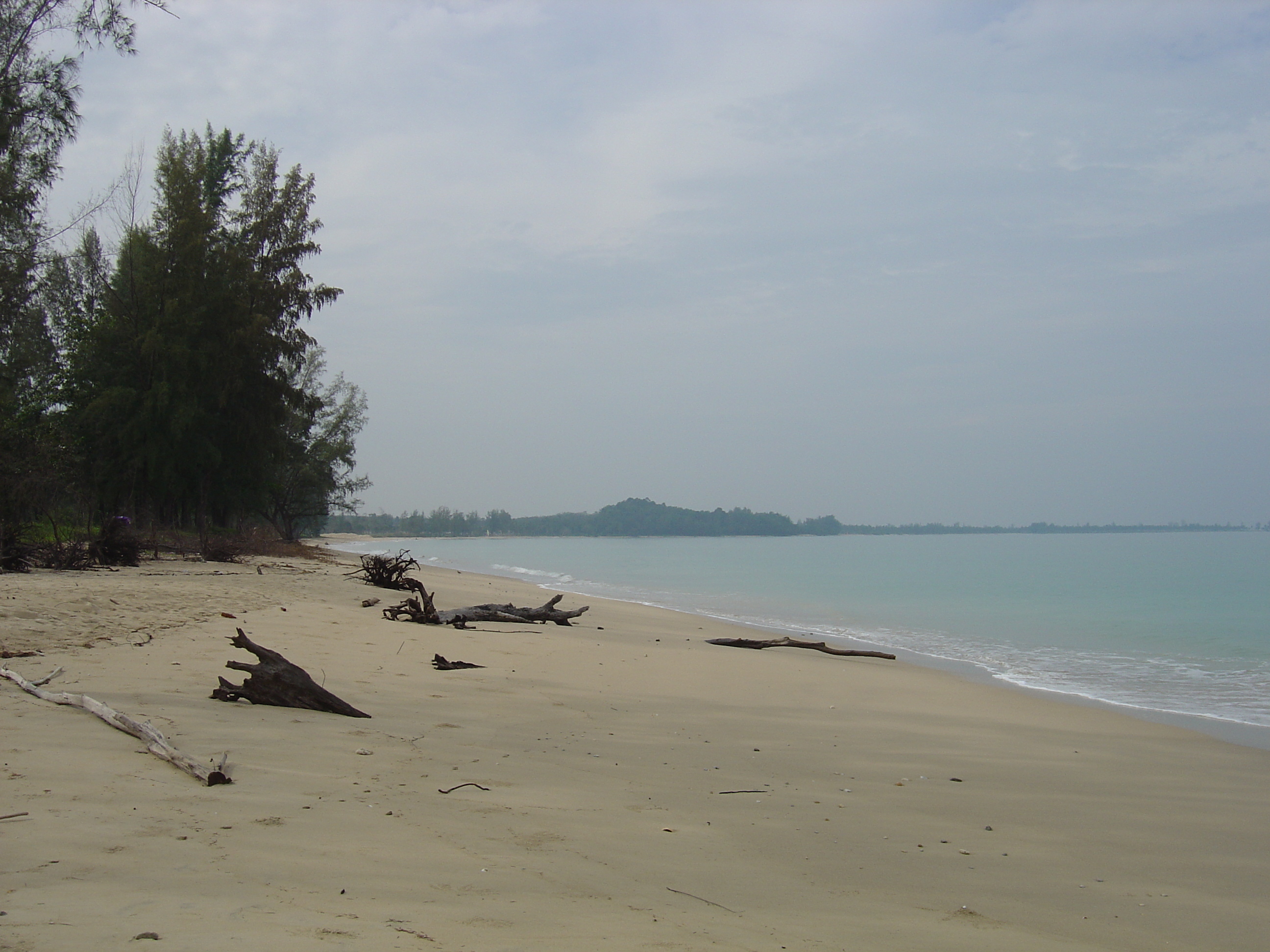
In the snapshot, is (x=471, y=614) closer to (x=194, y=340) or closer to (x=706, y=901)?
(x=706, y=901)

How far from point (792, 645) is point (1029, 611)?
493 inches

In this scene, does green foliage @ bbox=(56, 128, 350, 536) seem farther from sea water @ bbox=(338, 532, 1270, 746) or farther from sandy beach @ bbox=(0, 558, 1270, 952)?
sandy beach @ bbox=(0, 558, 1270, 952)

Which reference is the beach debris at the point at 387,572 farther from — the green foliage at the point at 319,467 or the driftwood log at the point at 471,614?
the green foliage at the point at 319,467

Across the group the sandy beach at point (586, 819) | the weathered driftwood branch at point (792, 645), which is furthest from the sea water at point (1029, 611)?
the sandy beach at point (586, 819)

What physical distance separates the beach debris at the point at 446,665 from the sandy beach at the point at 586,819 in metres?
0.11

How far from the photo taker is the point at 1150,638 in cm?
1595

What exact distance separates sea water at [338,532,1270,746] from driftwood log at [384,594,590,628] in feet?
16.5

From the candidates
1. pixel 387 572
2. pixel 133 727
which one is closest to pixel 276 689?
pixel 133 727

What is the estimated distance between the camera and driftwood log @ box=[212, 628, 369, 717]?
16.6 feet

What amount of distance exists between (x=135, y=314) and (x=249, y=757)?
24077mm

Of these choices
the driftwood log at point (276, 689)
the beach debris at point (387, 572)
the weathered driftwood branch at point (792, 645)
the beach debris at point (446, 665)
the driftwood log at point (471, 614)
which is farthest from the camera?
the beach debris at point (387, 572)

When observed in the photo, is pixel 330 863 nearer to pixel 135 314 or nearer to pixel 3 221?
pixel 3 221

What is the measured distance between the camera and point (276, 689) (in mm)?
5078

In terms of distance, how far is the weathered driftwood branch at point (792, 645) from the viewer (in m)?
11.4
